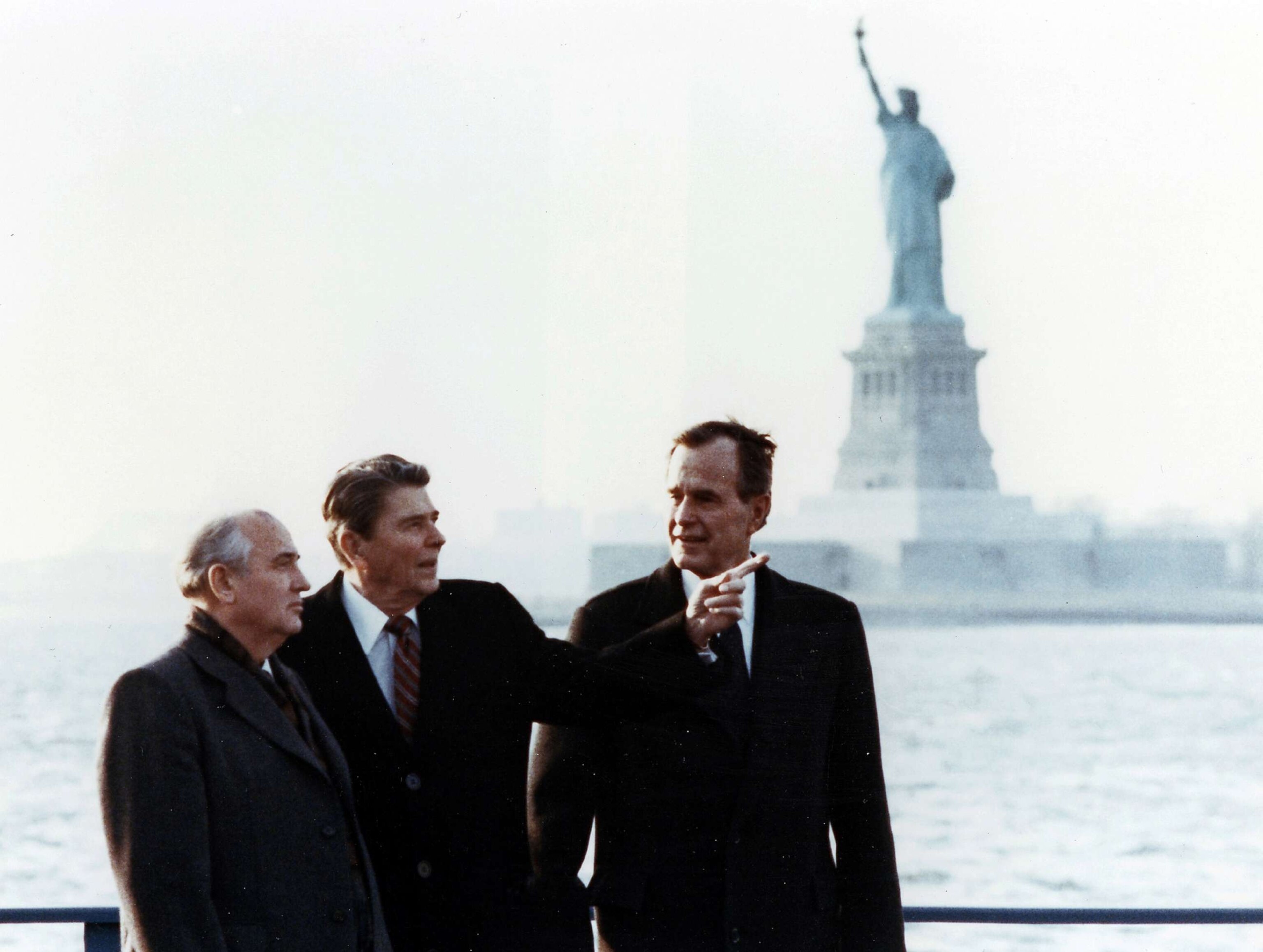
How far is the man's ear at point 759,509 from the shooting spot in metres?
3.00

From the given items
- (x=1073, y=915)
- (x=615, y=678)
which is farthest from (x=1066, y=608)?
(x=615, y=678)

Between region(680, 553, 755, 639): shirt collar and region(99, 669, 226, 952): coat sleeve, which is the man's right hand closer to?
region(680, 553, 755, 639): shirt collar

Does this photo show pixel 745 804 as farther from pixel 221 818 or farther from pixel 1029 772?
pixel 1029 772

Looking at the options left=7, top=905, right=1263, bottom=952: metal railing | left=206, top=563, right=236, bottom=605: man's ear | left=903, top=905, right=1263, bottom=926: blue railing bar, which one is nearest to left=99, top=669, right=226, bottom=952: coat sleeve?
left=206, top=563, right=236, bottom=605: man's ear

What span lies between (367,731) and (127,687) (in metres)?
0.45

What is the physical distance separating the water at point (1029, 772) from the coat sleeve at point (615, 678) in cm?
807

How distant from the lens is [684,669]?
2.90 metres

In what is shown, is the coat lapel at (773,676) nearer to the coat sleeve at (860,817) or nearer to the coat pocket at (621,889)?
the coat sleeve at (860,817)

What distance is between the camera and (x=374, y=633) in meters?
2.86

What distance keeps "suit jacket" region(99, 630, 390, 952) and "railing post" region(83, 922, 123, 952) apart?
748 millimetres

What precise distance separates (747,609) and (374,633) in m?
0.63

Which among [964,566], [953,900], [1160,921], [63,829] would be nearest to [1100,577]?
[964,566]

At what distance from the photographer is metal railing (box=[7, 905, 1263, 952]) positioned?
3.11 metres

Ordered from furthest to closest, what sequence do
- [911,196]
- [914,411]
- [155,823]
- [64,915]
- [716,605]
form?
[914,411] < [911,196] < [64,915] < [716,605] < [155,823]
